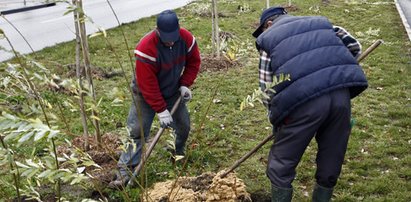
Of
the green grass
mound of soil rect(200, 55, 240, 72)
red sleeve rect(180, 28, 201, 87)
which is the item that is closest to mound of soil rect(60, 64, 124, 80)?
the green grass

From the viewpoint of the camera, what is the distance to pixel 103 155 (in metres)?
4.45

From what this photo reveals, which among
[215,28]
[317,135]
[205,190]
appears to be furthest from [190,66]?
[215,28]

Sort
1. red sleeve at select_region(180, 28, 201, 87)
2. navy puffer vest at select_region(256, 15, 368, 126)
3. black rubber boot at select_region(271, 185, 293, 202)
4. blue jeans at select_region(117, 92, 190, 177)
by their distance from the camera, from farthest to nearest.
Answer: red sleeve at select_region(180, 28, 201, 87) < blue jeans at select_region(117, 92, 190, 177) < black rubber boot at select_region(271, 185, 293, 202) < navy puffer vest at select_region(256, 15, 368, 126)

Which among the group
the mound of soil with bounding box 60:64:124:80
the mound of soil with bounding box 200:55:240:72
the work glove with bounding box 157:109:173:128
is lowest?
the mound of soil with bounding box 200:55:240:72

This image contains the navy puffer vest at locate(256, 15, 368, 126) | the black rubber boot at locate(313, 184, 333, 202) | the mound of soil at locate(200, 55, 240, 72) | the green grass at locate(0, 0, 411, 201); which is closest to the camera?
the navy puffer vest at locate(256, 15, 368, 126)

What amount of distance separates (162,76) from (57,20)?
11.5 meters

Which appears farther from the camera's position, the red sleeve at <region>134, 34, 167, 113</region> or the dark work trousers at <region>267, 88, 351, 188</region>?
the red sleeve at <region>134, 34, 167, 113</region>

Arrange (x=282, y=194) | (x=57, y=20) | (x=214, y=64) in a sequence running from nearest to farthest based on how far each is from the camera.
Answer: (x=282, y=194) → (x=214, y=64) → (x=57, y=20)

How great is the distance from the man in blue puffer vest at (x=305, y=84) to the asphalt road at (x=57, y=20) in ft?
19.7

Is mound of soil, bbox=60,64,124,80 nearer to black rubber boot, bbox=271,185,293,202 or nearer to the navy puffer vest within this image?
black rubber boot, bbox=271,185,293,202

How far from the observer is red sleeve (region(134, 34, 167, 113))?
3.62 metres

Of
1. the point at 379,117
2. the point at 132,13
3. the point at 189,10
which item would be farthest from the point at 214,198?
the point at 132,13

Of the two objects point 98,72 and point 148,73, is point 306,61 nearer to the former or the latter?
point 148,73

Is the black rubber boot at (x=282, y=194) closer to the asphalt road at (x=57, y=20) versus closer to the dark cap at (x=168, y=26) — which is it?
the dark cap at (x=168, y=26)
